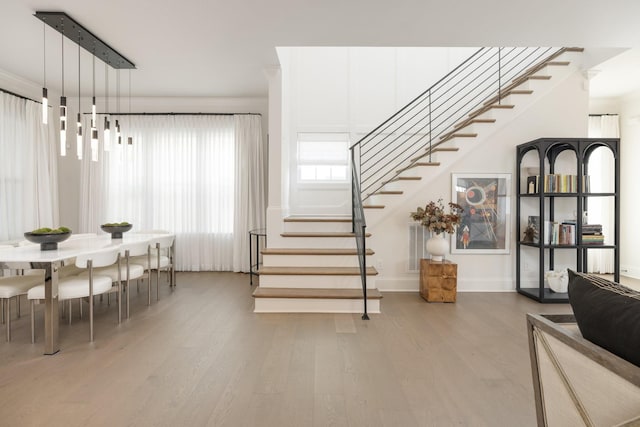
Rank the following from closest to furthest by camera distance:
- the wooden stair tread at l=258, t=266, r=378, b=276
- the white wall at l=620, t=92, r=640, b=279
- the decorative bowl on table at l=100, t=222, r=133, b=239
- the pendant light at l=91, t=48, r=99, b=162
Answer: the pendant light at l=91, t=48, r=99, b=162, the wooden stair tread at l=258, t=266, r=378, b=276, the decorative bowl on table at l=100, t=222, r=133, b=239, the white wall at l=620, t=92, r=640, b=279

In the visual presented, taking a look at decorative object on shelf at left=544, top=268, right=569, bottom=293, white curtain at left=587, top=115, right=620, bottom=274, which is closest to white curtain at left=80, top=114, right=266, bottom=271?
decorative object on shelf at left=544, top=268, right=569, bottom=293

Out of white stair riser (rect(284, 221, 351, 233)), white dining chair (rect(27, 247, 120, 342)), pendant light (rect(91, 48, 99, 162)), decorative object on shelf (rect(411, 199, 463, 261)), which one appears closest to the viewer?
white dining chair (rect(27, 247, 120, 342))

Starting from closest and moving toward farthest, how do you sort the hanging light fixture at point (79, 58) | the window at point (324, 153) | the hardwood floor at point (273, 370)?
the hardwood floor at point (273, 370) → the hanging light fixture at point (79, 58) → the window at point (324, 153)

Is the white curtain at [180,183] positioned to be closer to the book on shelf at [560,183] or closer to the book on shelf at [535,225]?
the book on shelf at [535,225]

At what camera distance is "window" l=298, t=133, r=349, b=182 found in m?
6.26

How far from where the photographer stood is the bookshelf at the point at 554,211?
4578mm

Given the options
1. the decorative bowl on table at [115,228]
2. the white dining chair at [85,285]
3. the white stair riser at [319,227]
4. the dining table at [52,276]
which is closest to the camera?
the dining table at [52,276]

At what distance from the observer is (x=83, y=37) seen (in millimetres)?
3846

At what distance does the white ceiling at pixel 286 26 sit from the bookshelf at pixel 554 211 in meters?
1.32

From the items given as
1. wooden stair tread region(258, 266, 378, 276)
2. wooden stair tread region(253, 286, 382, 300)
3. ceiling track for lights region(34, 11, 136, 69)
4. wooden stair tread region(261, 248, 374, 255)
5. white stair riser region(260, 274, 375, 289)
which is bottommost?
wooden stair tread region(253, 286, 382, 300)

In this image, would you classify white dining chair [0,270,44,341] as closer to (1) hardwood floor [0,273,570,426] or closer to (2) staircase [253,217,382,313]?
(1) hardwood floor [0,273,570,426]

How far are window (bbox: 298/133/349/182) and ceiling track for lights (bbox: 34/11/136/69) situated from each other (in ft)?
8.92

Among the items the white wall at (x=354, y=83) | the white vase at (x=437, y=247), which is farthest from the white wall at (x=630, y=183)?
the white vase at (x=437, y=247)

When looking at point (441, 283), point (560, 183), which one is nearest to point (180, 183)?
point (441, 283)
